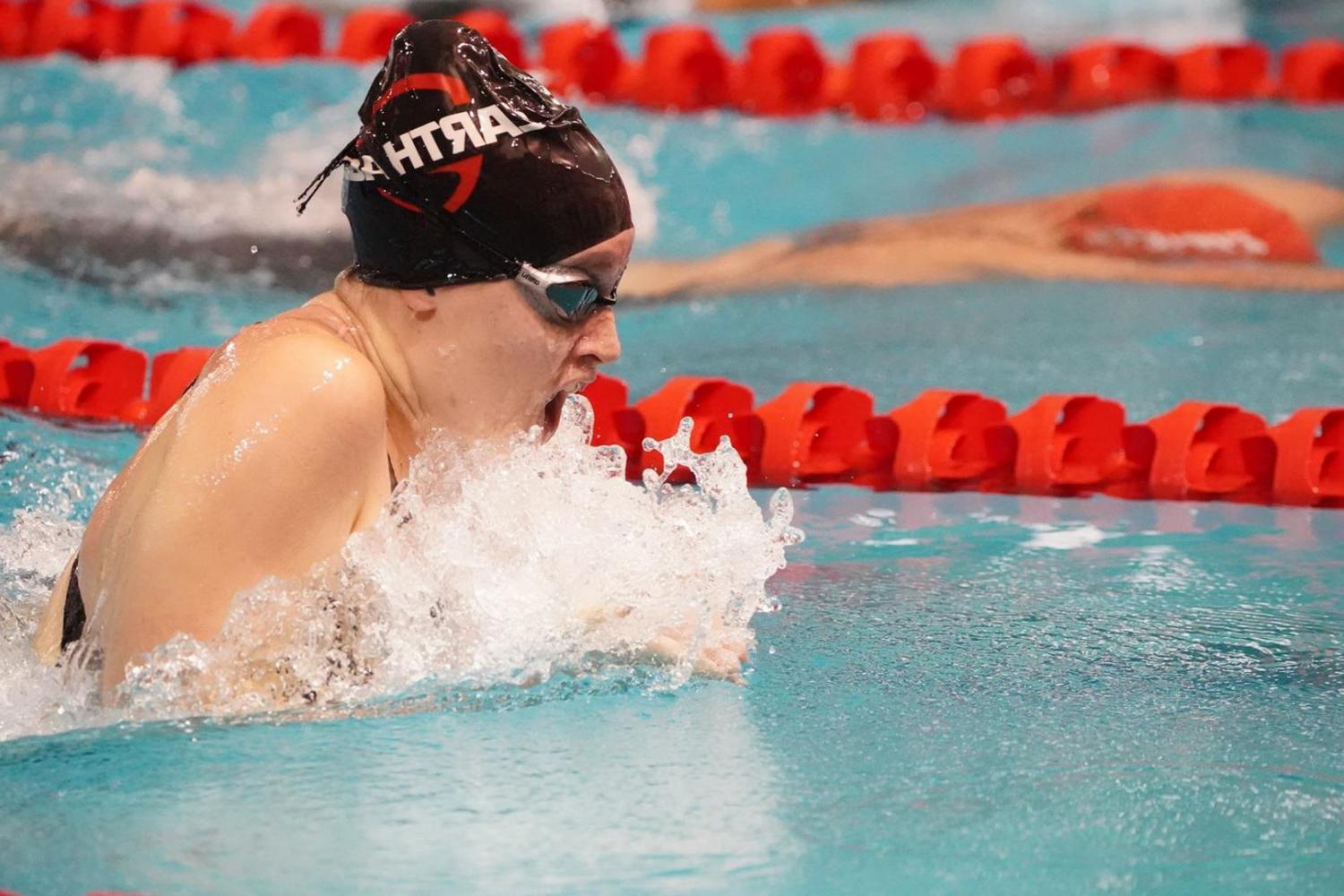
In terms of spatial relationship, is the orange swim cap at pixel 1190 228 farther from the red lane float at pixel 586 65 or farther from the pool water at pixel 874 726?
the red lane float at pixel 586 65

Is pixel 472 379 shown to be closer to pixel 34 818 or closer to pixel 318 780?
pixel 318 780

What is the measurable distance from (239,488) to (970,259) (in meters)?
4.47

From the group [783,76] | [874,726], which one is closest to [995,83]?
[783,76]

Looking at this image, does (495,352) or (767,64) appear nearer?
(495,352)

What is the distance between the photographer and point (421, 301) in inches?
80.9

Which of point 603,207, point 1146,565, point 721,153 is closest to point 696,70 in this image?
point 721,153

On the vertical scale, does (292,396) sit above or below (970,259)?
below

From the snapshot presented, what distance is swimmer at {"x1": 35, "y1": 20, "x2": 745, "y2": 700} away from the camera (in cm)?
190

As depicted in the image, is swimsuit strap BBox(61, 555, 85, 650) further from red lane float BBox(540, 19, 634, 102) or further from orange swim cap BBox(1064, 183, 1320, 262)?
red lane float BBox(540, 19, 634, 102)

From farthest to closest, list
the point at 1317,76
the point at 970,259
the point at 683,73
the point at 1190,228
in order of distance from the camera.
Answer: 1. the point at 1317,76
2. the point at 683,73
3. the point at 1190,228
4. the point at 970,259

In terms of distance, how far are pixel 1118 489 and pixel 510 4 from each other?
19.4ft

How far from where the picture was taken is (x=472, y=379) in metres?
2.07

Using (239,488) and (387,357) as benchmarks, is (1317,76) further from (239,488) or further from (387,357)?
(239,488)

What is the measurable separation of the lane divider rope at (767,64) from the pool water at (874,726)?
2.12m
